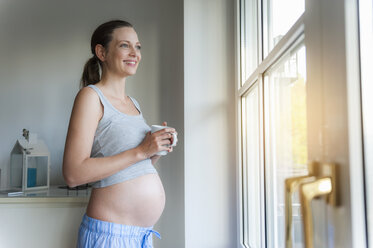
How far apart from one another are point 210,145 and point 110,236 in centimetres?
66

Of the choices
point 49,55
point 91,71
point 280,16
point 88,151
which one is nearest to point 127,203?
point 88,151

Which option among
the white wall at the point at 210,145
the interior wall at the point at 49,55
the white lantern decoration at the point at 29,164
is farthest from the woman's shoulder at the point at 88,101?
the interior wall at the point at 49,55

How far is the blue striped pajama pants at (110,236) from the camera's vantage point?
119 centimetres

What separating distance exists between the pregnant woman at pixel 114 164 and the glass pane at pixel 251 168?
0.34 metres

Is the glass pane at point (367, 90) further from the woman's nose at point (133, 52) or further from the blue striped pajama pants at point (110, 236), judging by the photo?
the woman's nose at point (133, 52)

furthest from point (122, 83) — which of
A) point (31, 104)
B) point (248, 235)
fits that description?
point (31, 104)

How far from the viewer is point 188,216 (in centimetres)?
168

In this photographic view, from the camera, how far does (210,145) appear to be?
1.68m

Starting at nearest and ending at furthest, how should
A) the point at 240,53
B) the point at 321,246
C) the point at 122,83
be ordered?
the point at 321,246
the point at 122,83
the point at 240,53

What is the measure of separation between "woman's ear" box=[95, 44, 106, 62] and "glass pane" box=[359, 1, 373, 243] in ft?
3.65

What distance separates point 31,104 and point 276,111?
74.2 inches

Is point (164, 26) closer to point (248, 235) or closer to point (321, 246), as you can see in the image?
point (248, 235)

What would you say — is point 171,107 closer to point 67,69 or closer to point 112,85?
point 67,69

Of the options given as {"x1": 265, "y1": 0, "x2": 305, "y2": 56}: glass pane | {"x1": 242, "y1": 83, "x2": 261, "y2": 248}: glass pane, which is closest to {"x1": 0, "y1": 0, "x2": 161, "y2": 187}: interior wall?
{"x1": 242, "y1": 83, "x2": 261, "y2": 248}: glass pane
